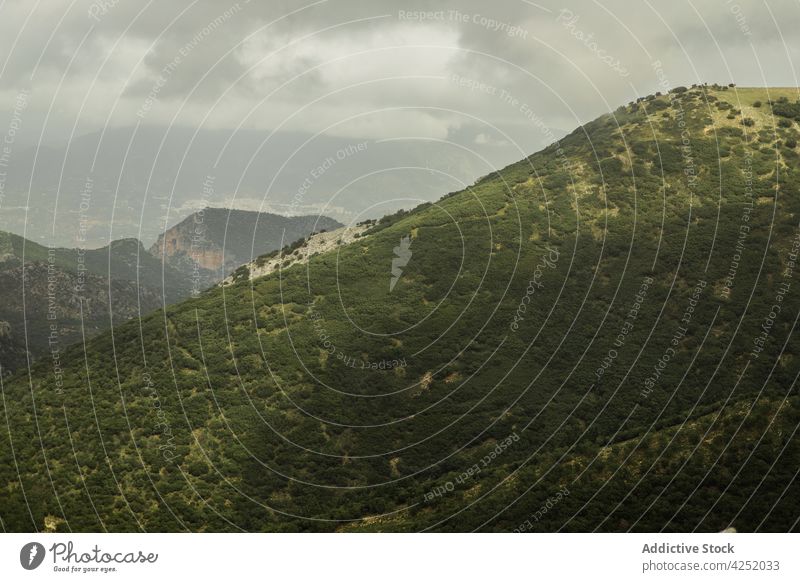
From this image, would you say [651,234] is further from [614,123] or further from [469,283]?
[614,123]

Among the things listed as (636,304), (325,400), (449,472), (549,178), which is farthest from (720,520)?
(549,178)

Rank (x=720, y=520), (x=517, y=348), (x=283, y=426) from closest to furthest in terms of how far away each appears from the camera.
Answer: (x=720, y=520) → (x=283, y=426) → (x=517, y=348)

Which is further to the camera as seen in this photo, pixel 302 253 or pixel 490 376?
pixel 302 253

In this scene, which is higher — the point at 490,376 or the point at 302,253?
the point at 302,253

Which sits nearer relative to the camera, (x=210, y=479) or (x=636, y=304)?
(x=210, y=479)

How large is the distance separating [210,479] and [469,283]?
116 ft

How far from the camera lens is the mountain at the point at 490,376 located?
137ft

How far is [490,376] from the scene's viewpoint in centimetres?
6450

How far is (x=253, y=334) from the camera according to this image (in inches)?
2881

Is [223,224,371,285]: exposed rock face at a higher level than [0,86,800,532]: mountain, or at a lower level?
higher

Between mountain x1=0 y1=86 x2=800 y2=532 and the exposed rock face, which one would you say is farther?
the exposed rock face

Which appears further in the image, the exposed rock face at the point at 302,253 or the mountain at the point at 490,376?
the exposed rock face at the point at 302,253

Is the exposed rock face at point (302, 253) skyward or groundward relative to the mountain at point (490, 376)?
skyward

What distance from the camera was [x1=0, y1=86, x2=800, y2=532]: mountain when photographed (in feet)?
137
